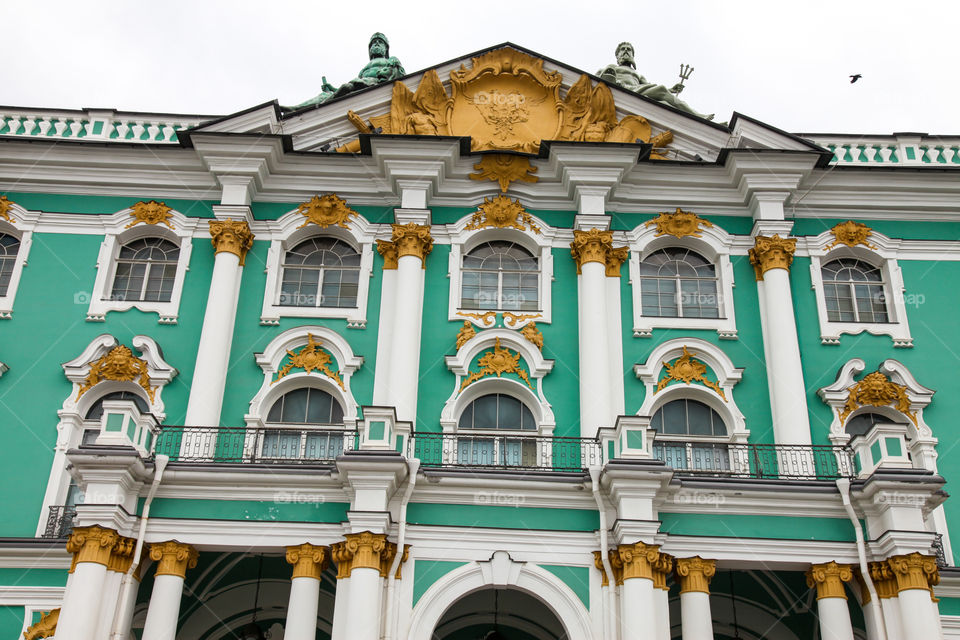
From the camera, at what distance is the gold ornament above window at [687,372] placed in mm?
17328

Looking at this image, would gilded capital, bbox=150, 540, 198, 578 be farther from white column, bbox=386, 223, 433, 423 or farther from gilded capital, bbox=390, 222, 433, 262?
gilded capital, bbox=390, 222, 433, 262

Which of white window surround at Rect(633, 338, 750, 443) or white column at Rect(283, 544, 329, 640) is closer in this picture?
white column at Rect(283, 544, 329, 640)

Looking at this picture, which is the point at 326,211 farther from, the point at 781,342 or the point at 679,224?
the point at 781,342

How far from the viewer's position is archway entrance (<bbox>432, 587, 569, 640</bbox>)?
53.7 ft

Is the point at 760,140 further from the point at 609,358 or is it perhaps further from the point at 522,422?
the point at 522,422

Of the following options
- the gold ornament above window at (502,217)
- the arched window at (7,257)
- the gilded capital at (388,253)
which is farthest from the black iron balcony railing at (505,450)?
the arched window at (7,257)

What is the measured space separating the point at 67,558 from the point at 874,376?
13260 millimetres

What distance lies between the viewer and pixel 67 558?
15.2 m

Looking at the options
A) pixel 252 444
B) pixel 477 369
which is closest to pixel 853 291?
pixel 477 369

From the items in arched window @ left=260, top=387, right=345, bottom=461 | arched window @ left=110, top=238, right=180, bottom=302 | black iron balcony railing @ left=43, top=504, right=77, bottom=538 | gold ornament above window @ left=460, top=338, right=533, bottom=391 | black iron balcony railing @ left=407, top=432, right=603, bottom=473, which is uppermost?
arched window @ left=110, top=238, right=180, bottom=302

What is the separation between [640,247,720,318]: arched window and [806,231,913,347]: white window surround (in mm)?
1814

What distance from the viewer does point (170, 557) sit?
539 inches

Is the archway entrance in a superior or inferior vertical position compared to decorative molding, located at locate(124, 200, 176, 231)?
inferior

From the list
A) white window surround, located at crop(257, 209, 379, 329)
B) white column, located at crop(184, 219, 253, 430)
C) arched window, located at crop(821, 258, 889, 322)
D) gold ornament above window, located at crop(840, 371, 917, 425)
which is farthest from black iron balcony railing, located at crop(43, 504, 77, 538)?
arched window, located at crop(821, 258, 889, 322)
